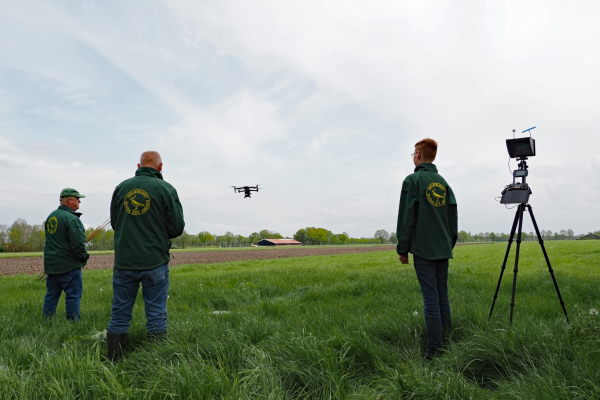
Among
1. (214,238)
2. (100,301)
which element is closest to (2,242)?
(214,238)

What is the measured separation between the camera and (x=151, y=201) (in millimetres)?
4125

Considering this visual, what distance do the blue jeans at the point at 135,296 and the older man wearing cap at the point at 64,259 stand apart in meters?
2.31

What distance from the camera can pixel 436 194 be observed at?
4.04 metres

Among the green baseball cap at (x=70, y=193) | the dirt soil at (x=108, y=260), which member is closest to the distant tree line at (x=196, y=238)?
the dirt soil at (x=108, y=260)

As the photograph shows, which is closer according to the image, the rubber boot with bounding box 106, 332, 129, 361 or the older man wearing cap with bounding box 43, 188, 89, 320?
the rubber boot with bounding box 106, 332, 129, 361

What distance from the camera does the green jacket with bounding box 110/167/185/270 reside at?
158 inches

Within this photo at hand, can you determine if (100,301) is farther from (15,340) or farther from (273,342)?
(273,342)

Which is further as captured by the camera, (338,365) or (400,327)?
(400,327)

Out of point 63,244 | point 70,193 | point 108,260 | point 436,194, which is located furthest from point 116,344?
point 108,260

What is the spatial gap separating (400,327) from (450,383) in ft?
5.31

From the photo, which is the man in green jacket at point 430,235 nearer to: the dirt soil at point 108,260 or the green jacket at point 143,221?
the green jacket at point 143,221

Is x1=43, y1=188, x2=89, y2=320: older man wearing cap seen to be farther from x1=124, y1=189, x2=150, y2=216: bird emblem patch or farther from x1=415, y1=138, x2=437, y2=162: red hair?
x1=415, y1=138, x2=437, y2=162: red hair

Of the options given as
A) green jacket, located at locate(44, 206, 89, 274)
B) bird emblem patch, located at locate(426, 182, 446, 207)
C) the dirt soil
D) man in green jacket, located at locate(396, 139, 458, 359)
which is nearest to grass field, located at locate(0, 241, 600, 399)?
man in green jacket, located at locate(396, 139, 458, 359)

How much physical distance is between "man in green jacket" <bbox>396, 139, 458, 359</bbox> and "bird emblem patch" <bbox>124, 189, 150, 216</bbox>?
3.01 m
